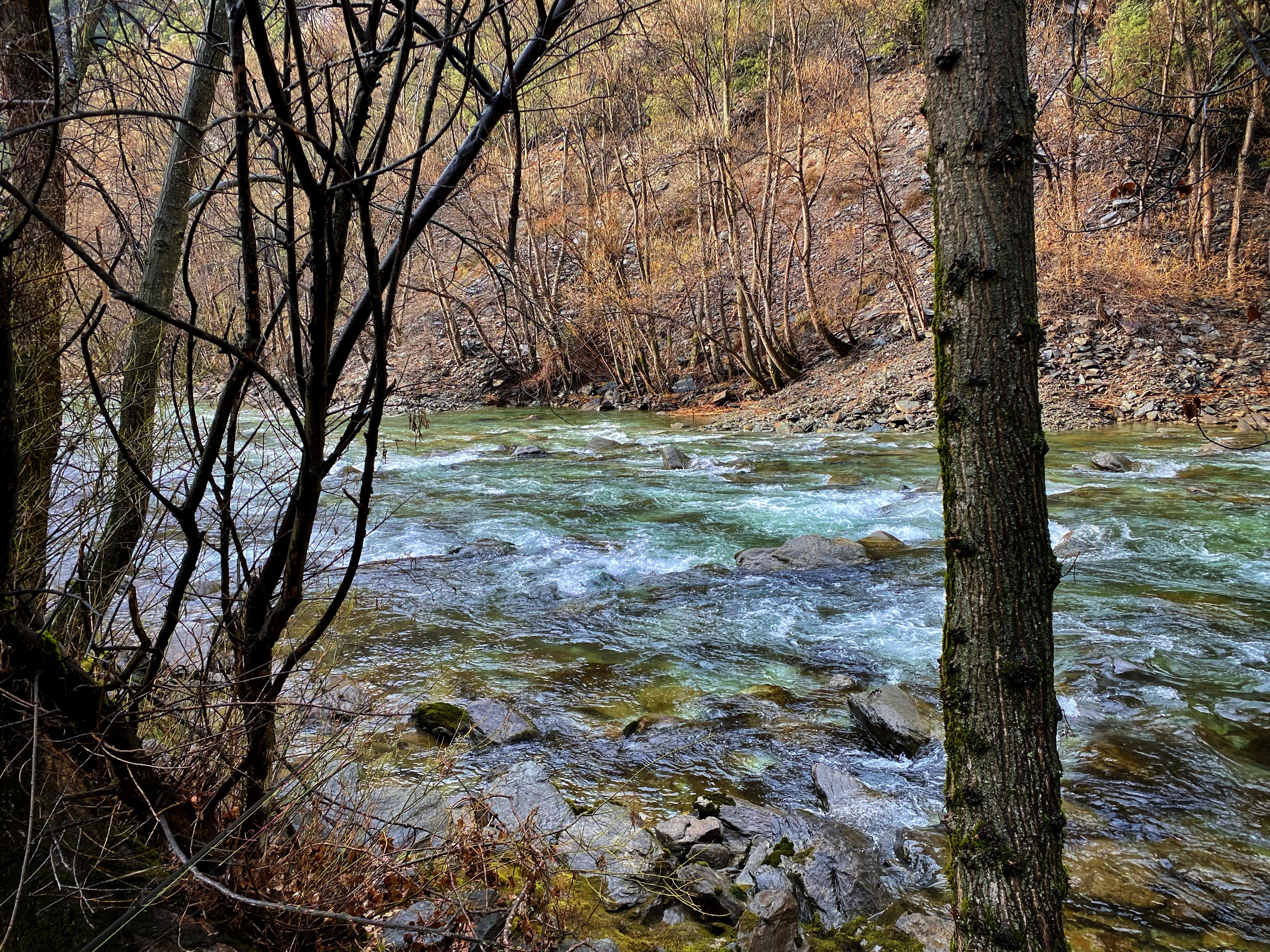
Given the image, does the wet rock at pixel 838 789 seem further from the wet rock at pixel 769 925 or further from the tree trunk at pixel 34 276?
the tree trunk at pixel 34 276

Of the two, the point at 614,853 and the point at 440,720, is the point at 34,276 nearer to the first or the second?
the point at 440,720

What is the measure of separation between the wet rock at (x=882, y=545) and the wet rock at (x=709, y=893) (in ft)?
16.8

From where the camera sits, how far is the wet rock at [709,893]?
9.07 ft

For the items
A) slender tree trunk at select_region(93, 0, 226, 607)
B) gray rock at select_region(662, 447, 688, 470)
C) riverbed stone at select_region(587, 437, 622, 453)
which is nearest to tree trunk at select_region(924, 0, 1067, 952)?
slender tree trunk at select_region(93, 0, 226, 607)

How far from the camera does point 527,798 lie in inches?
138

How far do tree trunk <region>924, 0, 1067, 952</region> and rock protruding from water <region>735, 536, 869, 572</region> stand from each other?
5383 mm

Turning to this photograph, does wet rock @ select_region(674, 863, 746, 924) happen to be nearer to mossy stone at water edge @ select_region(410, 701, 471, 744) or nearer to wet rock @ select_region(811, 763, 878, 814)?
wet rock @ select_region(811, 763, 878, 814)

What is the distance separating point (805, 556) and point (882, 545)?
0.95 m

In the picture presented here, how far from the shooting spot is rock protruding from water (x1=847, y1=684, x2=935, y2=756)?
4.14 metres

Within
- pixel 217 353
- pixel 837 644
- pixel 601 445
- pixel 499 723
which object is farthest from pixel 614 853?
pixel 601 445

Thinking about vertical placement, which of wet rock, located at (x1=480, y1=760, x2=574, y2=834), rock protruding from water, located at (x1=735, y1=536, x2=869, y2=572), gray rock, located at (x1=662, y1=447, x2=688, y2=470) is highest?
gray rock, located at (x1=662, y1=447, x2=688, y2=470)

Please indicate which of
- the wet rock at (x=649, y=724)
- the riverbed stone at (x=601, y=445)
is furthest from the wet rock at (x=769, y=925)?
the riverbed stone at (x=601, y=445)

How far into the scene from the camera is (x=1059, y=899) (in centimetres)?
194

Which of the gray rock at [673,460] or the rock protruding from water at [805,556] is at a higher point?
the gray rock at [673,460]
